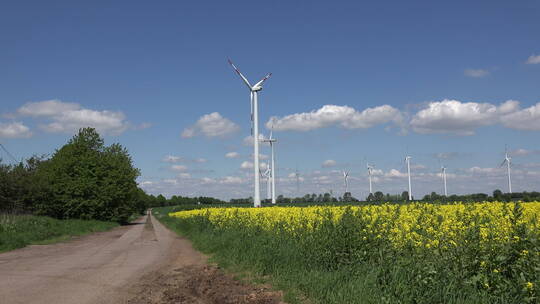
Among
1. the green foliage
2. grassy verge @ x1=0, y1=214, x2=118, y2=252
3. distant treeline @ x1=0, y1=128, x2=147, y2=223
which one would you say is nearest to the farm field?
grassy verge @ x1=0, y1=214, x2=118, y2=252

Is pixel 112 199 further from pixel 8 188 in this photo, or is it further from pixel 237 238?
pixel 237 238

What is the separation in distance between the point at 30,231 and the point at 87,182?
25.5 m

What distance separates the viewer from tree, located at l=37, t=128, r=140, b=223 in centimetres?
5084

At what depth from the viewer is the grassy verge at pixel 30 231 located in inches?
885

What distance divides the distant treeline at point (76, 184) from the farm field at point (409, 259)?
3893 centimetres

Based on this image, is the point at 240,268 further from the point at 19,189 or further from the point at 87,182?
the point at 87,182

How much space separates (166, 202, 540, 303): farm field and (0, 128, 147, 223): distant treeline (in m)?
38.9

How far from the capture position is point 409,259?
799 centimetres

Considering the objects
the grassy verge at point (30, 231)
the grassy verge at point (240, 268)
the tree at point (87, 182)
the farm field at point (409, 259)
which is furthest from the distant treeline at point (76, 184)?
the farm field at point (409, 259)

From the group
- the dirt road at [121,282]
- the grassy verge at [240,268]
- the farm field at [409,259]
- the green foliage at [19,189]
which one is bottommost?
the dirt road at [121,282]

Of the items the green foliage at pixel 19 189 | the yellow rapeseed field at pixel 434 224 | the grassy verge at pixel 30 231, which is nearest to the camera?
the yellow rapeseed field at pixel 434 224

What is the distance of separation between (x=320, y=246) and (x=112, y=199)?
4867cm

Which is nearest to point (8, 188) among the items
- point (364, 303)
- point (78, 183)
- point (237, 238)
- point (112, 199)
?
point (78, 183)

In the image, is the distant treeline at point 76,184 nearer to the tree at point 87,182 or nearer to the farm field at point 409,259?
the tree at point 87,182
